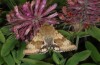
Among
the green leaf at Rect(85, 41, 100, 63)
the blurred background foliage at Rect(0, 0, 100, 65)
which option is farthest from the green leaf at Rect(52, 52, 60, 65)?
the green leaf at Rect(85, 41, 100, 63)

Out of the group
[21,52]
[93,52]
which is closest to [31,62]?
[21,52]

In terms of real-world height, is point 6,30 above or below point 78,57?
above

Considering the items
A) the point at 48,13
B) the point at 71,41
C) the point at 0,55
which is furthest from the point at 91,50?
the point at 0,55

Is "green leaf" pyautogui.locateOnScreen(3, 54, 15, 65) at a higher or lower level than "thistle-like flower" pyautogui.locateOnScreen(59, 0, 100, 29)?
lower

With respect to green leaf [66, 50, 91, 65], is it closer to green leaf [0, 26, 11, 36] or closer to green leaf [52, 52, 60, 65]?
green leaf [52, 52, 60, 65]

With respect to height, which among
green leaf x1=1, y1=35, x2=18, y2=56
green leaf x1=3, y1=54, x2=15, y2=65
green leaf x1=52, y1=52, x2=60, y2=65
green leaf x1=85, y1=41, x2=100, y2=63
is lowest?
green leaf x1=85, y1=41, x2=100, y2=63

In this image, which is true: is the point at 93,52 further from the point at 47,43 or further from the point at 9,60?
the point at 9,60

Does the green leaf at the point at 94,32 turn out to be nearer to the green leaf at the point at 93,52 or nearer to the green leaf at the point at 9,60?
the green leaf at the point at 93,52

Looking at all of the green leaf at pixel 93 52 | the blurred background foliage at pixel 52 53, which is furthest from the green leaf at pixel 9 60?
the green leaf at pixel 93 52
